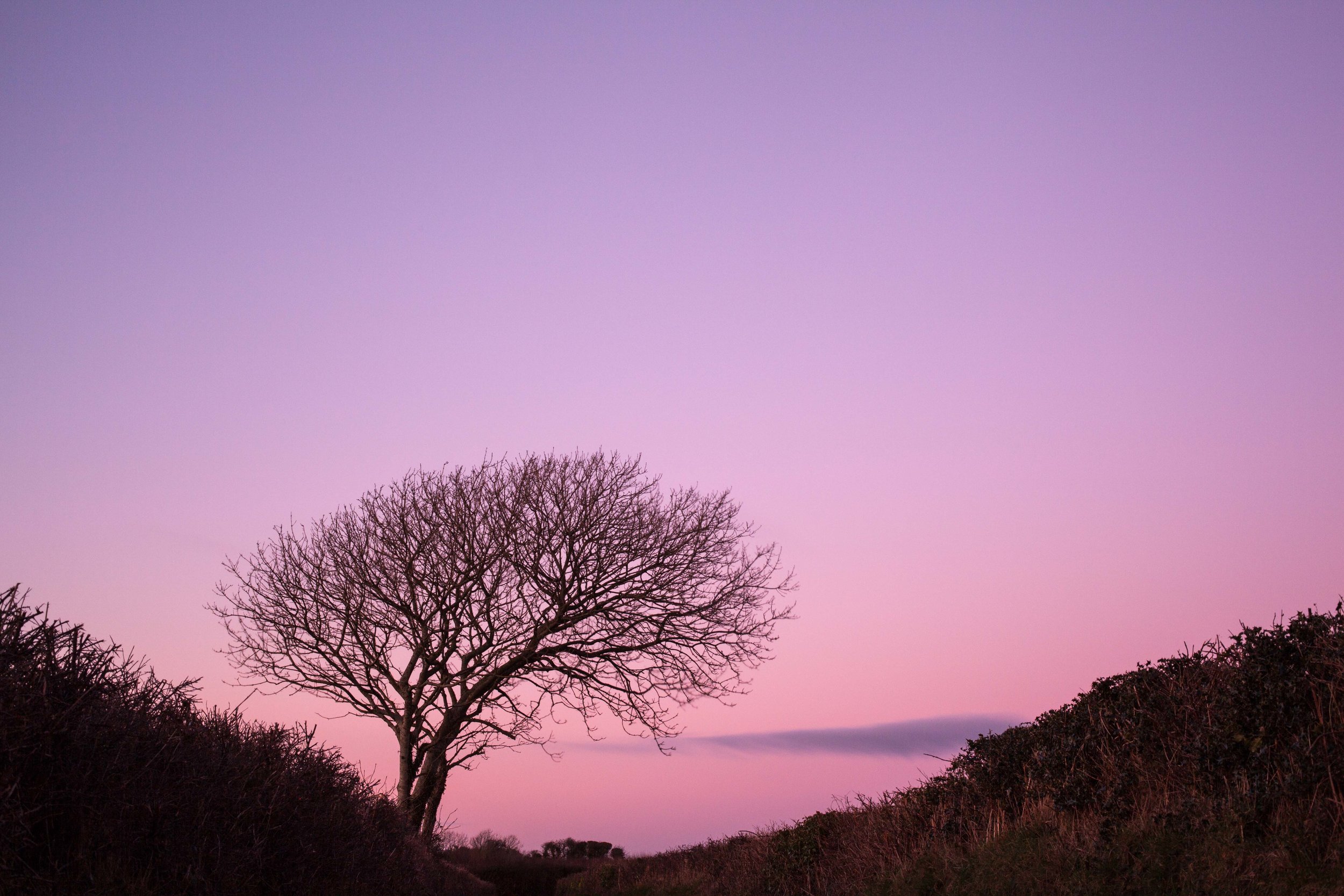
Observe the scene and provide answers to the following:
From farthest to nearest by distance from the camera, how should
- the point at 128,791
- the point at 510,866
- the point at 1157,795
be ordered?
the point at 510,866, the point at 1157,795, the point at 128,791

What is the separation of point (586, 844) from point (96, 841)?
1243 inches

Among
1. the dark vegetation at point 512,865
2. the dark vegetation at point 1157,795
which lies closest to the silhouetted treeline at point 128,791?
the dark vegetation at point 1157,795

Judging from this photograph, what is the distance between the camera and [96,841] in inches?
266

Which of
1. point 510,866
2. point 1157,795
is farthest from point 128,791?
point 510,866

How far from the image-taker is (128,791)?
7160mm

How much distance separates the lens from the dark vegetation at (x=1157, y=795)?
28.2ft

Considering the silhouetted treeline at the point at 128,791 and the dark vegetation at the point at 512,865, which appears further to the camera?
the dark vegetation at the point at 512,865

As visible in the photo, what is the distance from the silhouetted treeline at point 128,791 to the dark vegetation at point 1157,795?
25.4 feet

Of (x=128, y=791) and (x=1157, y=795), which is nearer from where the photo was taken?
(x=128, y=791)

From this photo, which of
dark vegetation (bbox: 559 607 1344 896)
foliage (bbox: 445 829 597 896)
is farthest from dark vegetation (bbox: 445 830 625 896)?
dark vegetation (bbox: 559 607 1344 896)

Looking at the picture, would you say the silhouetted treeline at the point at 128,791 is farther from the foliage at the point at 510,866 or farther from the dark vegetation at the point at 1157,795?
the foliage at the point at 510,866

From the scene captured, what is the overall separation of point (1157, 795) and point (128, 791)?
9824 mm

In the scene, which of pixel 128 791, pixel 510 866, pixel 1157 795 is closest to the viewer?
pixel 128 791

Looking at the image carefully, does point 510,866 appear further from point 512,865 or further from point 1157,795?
point 1157,795
